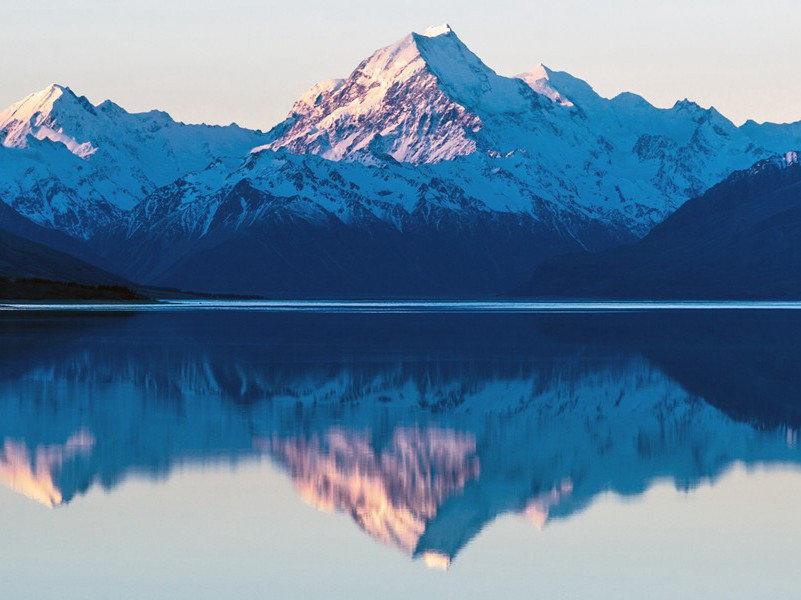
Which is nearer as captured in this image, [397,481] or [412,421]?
[397,481]

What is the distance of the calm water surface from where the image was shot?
28.0 m

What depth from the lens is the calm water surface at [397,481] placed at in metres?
28.0

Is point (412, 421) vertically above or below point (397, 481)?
above

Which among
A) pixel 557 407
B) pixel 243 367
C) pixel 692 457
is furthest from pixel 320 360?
pixel 692 457

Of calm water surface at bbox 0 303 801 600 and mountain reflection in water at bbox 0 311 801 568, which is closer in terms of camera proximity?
calm water surface at bbox 0 303 801 600

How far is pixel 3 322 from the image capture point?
5251 inches

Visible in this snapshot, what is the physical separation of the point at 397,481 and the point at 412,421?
516 inches

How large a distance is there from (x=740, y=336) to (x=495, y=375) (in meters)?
47.6

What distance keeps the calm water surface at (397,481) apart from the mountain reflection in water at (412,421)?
14cm

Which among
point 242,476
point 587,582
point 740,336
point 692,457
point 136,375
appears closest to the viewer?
point 587,582

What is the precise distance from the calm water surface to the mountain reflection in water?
0.14 metres

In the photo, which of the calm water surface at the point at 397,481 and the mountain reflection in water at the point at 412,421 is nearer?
the calm water surface at the point at 397,481

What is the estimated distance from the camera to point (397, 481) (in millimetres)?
37219

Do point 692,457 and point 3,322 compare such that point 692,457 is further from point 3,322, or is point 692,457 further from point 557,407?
point 3,322
